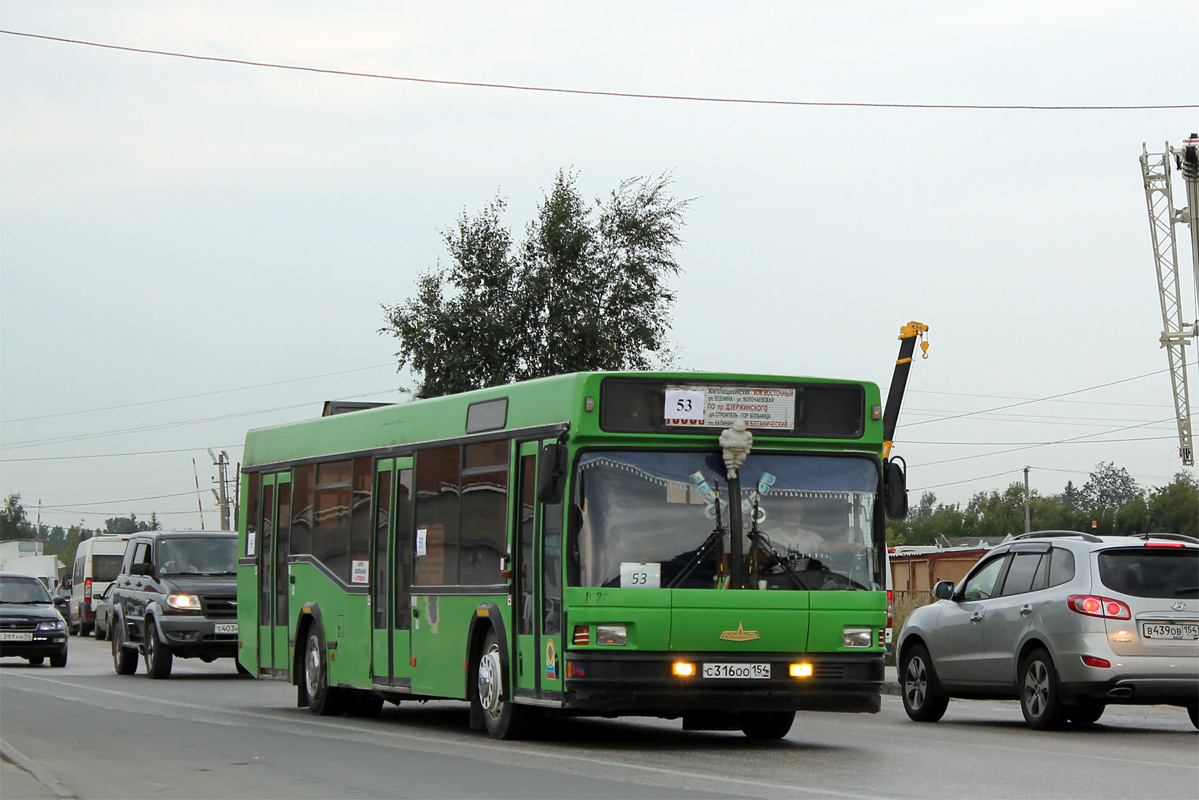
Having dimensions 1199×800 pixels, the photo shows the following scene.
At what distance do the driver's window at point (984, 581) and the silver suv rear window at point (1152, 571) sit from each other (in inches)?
63.6

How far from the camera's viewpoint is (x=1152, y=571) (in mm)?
15289

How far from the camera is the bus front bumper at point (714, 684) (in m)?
12.6

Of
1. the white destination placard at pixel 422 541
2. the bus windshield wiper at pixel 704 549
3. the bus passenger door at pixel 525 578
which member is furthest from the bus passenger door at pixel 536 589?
the white destination placard at pixel 422 541

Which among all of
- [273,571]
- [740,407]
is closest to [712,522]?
[740,407]

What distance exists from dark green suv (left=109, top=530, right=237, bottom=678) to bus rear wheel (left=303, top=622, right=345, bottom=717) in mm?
8556

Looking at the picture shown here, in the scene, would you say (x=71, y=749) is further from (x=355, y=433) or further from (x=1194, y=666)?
(x=1194, y=666)

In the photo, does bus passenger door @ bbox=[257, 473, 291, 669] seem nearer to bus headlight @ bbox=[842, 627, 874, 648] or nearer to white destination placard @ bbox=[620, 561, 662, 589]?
white destination placard @ bbox=[620, 561, 662, 589]

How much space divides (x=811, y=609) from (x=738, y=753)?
1181 mm

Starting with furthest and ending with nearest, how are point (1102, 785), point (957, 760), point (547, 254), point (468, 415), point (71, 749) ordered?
point (547, 254), point (468, 415), point (71, 749), point (957, 760), point (1102, 785)

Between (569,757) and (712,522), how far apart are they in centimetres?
199

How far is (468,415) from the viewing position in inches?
591

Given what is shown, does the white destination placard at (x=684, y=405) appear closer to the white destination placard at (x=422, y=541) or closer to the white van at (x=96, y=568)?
the white destination placard at (x=422, y=541)

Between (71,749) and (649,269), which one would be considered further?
(649,269)

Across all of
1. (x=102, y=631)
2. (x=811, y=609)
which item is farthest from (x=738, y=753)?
(x=102, y=631)
